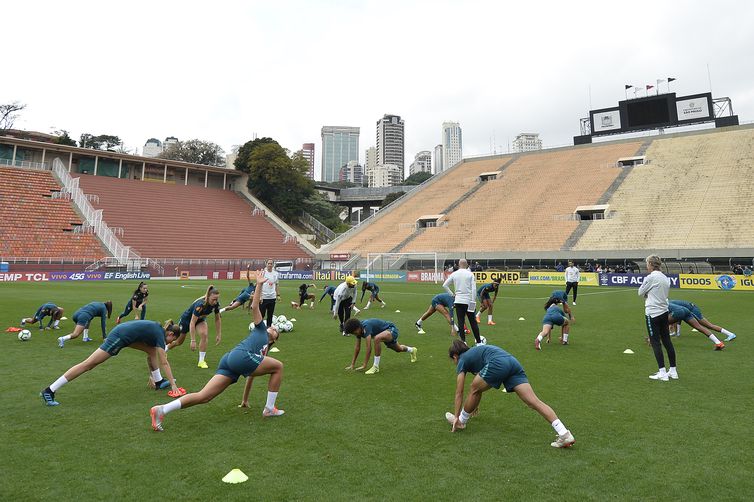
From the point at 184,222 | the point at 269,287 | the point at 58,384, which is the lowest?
the point at 58,384

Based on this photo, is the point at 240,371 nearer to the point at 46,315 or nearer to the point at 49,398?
the point at 49,398

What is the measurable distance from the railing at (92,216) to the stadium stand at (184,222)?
1658 mm

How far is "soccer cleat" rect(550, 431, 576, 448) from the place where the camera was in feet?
15.9

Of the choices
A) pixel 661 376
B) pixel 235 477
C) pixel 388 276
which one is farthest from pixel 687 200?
pixel 235 477

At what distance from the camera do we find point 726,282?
30.3 m

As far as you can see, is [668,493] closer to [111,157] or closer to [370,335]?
[370,335]

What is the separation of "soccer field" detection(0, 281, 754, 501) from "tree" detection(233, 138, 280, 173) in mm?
66080

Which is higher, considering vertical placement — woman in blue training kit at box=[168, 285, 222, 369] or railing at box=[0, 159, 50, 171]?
railing at box=[0, 159, 50, 171]

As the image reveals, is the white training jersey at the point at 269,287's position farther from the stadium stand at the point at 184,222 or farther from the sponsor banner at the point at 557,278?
the stadium stand at the point at 184,222

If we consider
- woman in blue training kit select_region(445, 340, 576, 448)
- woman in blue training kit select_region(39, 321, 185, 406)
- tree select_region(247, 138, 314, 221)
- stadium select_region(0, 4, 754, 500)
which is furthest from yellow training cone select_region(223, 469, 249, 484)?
tree select_region(247, 138, 314, 221)

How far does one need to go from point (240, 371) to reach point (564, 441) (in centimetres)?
377

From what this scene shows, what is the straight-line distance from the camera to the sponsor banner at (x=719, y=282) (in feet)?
96.2

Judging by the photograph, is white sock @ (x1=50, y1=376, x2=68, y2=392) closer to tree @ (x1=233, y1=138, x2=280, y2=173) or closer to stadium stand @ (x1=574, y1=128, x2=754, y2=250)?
stadium stand @ (x1=574, y1=128, x2=754, y2=250)

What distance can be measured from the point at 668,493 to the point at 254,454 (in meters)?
3.92
